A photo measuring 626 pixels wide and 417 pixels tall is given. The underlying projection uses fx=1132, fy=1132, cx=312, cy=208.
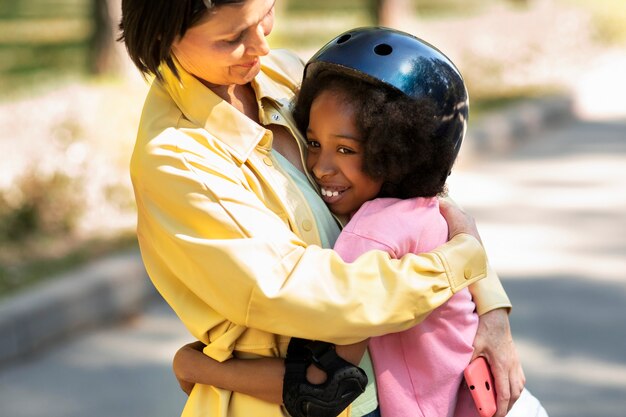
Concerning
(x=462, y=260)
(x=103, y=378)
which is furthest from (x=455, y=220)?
(x=103, y=378)

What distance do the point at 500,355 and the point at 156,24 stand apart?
994mm

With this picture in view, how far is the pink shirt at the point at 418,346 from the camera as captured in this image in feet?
7.54

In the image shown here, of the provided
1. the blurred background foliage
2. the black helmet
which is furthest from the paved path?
the black helmet

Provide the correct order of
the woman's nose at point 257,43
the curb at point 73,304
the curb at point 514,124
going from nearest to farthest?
the woman's nose at point 257,43 → the curb at point 73,304 → the curb at point 514,124

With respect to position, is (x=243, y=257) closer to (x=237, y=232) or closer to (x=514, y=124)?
(x=237, y=232)

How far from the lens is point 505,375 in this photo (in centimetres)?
240

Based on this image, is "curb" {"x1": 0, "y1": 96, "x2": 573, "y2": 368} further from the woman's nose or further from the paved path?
the woman's nose

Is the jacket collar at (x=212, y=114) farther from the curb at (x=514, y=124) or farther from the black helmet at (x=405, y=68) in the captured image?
the curb at (x=514, y=124)

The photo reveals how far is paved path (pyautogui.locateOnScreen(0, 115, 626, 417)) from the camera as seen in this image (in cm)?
526

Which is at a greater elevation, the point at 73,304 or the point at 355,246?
the point at 73,304

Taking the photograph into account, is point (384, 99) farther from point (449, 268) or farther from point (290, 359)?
point (290, 359)

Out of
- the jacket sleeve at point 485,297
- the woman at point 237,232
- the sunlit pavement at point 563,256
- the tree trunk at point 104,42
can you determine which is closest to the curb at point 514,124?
the sunlit pavement at point 563,256

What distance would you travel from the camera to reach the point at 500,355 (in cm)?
241

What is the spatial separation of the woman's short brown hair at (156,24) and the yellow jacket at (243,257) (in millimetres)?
50
